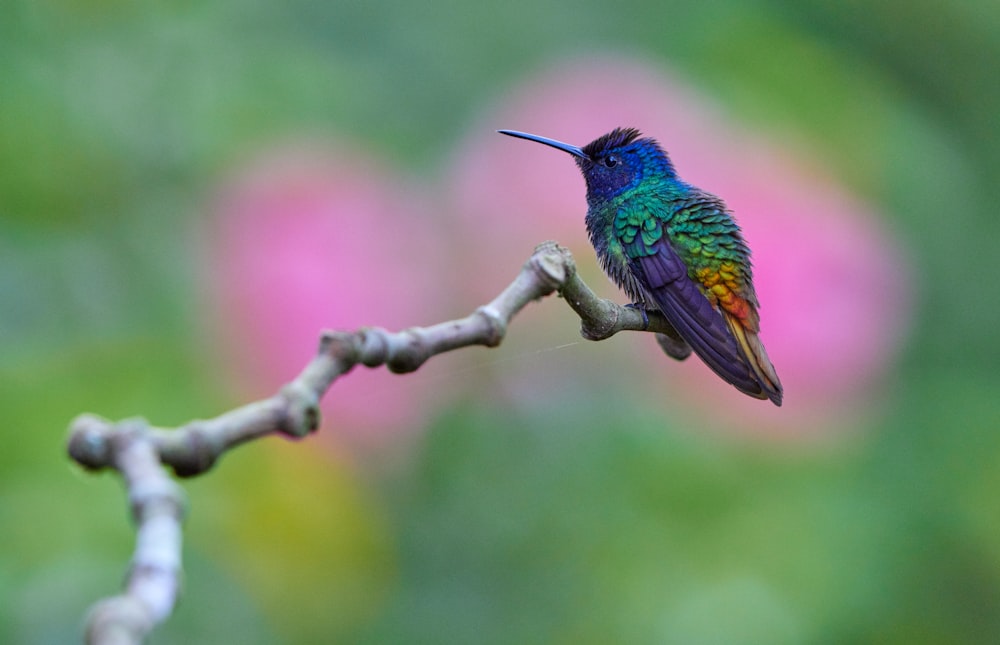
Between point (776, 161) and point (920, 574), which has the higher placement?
point (776, 161)

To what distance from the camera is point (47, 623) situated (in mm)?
1729

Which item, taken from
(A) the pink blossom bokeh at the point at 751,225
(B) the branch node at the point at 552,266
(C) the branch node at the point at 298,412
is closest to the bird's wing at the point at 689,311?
(B) the branch node at the point at 552,266

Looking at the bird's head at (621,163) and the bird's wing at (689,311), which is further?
the bird's head at (621,163)

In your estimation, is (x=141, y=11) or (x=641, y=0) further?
(x=641, y=0)

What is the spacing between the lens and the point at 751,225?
2.17 m

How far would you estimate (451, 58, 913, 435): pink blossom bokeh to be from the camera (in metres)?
2.14

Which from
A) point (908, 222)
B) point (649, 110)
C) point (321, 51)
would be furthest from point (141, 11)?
point (908, 222)

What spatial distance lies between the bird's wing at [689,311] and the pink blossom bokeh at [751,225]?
546 mm

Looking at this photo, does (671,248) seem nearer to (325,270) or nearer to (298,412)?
(325,270)

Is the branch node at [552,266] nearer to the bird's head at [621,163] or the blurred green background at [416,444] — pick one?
the bird's head at [621,163]

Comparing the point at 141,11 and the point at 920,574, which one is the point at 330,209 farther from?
the point at 920,574

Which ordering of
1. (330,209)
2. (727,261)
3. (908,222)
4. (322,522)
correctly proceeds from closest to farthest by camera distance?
(727,261), (322,522), (330,209), (908,222)

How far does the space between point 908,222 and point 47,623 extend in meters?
1.97

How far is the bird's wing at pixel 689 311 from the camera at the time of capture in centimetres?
129
